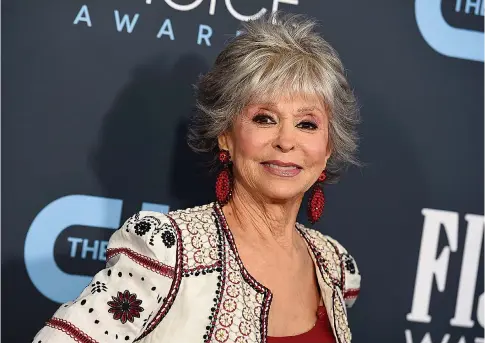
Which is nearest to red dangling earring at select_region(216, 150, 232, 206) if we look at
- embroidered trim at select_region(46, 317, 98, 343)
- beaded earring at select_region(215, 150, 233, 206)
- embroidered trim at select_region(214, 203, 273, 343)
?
beaded earring at select_region(215, 150, 233, 206)

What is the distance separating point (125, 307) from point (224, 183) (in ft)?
1.63

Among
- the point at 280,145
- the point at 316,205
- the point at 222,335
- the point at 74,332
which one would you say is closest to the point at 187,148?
the point at 316,205

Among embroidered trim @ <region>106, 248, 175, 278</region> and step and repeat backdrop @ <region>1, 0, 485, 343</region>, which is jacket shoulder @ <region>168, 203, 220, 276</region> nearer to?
embroidered trim @ <region>106, 248, 175, 278</region>

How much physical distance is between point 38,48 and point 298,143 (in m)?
0.90

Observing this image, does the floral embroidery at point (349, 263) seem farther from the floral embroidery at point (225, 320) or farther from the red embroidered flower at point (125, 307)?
the red embroidered flower at point (125, 307)

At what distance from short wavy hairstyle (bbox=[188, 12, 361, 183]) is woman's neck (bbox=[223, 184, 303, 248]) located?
7.1 inches

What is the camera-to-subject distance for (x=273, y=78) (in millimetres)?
2238

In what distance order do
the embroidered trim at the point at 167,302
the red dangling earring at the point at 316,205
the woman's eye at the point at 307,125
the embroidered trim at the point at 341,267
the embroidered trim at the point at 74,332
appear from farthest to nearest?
the embroidered trim at the point at 341,267 < the red dangling earring at the point at 316,205 < the woman's eye at the point at 307,125 < the embroidered trim at the point at 167,302 < the embroidered trim at the point at 74,332

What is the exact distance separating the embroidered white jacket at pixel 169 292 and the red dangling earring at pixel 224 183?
0.09 metres

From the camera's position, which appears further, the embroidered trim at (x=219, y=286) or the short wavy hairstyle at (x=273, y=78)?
the short wavy hairstyle at (x=273, y=78)

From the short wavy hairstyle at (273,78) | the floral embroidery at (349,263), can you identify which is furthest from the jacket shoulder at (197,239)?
the floral embroidery at (349,263)

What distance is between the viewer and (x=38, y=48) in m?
2.70

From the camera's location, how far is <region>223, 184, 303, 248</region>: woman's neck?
7.70ft

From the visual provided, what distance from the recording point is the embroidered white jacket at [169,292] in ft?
6.52
